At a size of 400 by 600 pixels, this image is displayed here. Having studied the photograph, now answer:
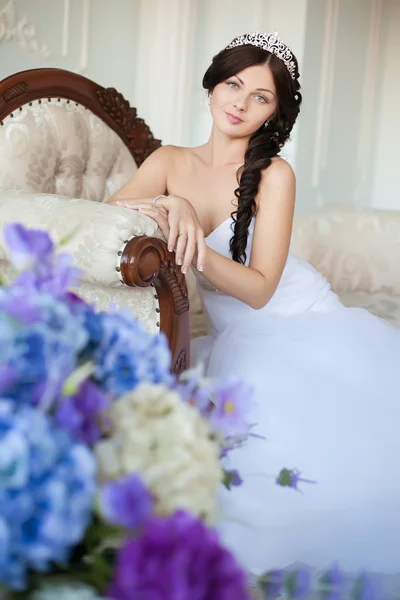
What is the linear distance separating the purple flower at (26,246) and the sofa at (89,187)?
71cm

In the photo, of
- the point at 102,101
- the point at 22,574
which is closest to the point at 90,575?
the point at 22,574

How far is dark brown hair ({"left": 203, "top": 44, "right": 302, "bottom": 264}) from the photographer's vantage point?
2.01 metres

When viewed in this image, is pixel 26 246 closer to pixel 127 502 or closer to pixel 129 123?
pixel 127 502

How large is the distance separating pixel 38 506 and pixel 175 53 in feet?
11.5

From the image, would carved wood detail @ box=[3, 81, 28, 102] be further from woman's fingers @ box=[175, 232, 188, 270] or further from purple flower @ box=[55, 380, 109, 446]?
purple flower @ box=[55, 380, 109, 446]

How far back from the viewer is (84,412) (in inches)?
18.8

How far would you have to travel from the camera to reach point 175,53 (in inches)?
144

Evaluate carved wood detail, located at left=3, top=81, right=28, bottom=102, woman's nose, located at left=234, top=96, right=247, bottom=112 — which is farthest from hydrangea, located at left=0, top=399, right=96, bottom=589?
carved wood detail, located at left=3, top=81, right=28, bottom=102

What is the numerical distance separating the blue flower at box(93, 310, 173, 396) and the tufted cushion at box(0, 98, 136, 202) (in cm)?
179

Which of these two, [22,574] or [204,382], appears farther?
[204,382]

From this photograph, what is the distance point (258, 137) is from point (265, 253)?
402 millimetres

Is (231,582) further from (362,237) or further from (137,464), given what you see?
(362,237)

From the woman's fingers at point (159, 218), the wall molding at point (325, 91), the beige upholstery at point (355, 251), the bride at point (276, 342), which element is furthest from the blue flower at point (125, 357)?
the wall molding at point (325, 91)

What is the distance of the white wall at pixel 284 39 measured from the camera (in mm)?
3116
